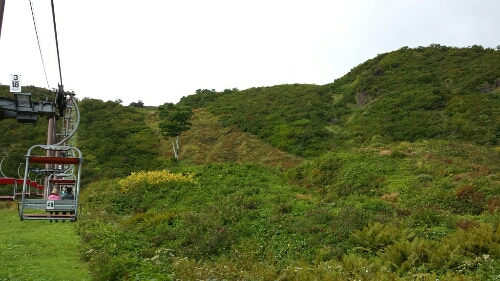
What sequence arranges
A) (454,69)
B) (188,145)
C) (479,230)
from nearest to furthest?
(479,230), (188,145), (454,69)

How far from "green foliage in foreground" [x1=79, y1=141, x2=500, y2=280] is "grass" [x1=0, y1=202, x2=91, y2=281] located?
1.69 feet

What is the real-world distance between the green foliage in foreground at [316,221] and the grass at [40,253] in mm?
515

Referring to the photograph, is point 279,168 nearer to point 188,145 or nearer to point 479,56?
point 188,145

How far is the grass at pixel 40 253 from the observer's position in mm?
10367

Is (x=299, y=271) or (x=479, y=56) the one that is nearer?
(x=299, y=271)

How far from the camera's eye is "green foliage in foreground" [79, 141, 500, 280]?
35.2 feet

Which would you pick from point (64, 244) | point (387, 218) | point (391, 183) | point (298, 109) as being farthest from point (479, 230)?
point (298, 109)

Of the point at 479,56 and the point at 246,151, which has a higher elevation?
the point at 479,56

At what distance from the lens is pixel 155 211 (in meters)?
19.6

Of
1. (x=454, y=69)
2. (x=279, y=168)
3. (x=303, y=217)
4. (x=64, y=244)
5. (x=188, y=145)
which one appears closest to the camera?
(x=64, y=244)

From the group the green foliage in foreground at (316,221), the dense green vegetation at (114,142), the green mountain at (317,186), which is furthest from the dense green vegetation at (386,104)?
the dense green vegetation at (114,142)

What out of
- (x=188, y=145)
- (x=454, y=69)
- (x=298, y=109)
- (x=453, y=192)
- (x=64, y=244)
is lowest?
(x=64, y=244)

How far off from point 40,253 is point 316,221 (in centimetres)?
829

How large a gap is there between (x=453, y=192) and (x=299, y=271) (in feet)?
32.2
